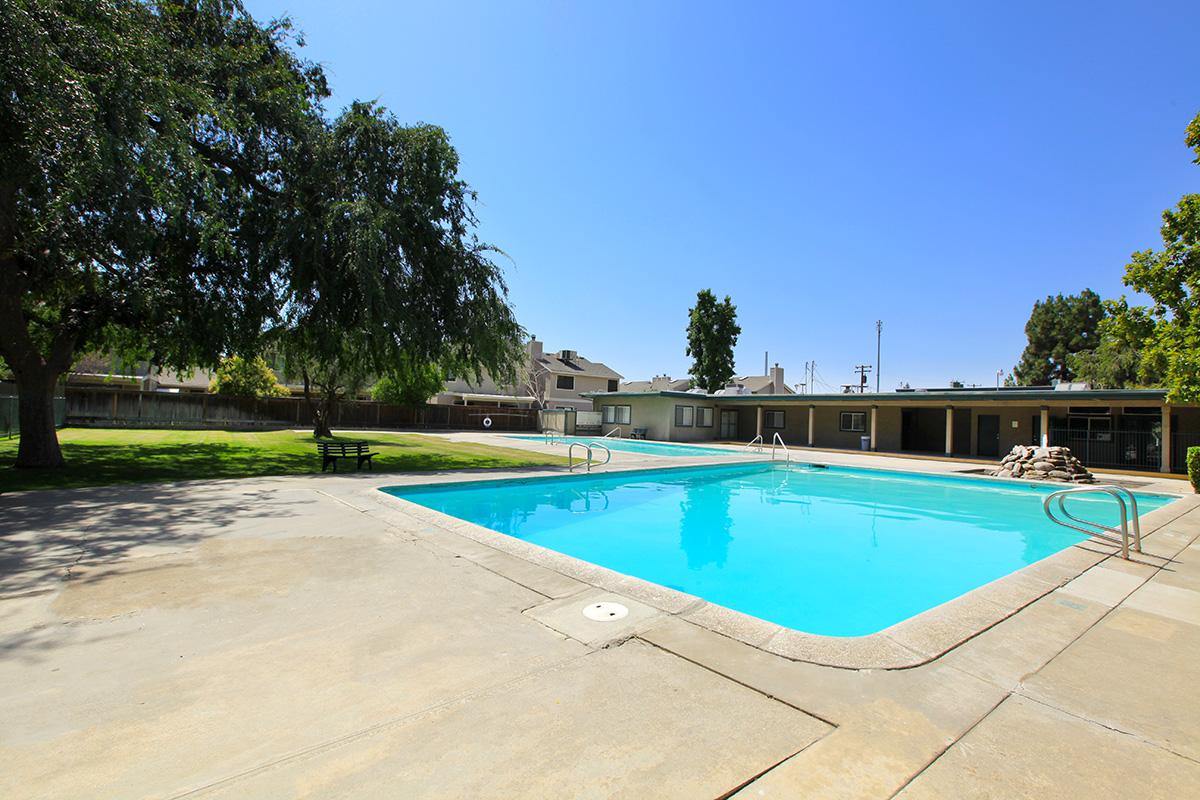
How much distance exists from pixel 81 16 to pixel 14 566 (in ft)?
25.9

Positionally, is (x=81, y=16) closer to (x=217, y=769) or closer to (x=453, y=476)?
(x=453, y=476)

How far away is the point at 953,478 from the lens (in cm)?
1647

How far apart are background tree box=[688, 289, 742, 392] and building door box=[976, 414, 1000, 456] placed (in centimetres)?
1758

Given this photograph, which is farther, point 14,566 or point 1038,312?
point 1038,312

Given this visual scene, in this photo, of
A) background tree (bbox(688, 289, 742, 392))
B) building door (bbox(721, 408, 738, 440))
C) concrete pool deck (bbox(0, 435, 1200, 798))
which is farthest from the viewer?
background tree (bbox(688, 289, 742, 392))

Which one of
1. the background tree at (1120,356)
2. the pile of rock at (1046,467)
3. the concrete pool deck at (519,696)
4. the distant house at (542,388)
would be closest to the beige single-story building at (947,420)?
the background tree at (1120,356)

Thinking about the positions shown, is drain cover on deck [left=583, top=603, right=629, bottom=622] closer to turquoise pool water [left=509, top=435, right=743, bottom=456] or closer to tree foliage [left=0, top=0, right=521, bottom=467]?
tree foliage [left=0, top=0, right=521, bottom=467]

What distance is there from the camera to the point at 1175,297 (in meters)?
14.6

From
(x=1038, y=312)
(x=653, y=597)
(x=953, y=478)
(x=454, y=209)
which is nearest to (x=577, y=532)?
(x=653, y=597)

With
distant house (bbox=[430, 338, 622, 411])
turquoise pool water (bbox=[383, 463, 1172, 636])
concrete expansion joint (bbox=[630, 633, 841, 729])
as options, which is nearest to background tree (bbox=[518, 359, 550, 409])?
distant house (bbox=[430, 338, 622, 411])

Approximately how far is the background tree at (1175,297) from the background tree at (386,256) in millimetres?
16767

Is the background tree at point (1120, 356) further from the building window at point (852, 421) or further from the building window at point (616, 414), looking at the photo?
the building window at point (616, 414)

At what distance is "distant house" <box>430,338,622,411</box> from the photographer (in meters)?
45.5

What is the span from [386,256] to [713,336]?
2999 cm
